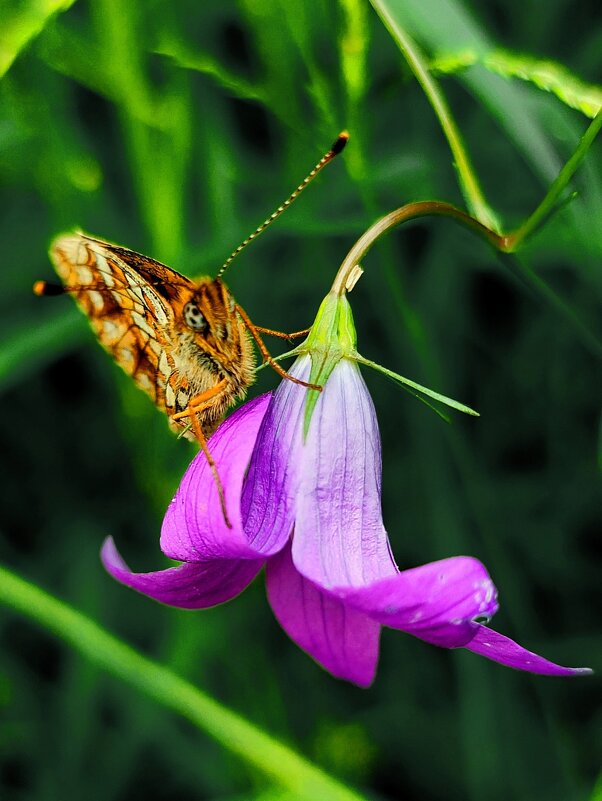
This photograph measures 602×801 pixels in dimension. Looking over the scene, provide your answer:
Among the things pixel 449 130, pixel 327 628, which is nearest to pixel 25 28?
pixel 449 130

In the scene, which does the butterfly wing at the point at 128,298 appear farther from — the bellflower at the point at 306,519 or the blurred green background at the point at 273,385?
the blurred green background at the point at 273,385

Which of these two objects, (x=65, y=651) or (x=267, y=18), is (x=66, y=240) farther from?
(x=65, y=651)

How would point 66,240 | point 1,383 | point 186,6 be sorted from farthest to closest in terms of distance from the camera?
point 186,6
point 1,383
point 66,240

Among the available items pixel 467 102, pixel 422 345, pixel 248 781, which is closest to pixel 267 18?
pixel 467 102

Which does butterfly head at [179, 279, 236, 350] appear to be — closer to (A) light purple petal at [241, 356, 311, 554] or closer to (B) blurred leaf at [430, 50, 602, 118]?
(A) light purple petal at [241, 356, 311, 554]

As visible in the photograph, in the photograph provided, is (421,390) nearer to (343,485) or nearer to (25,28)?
(343,485)

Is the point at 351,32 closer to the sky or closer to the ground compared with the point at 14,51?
closer to the ground

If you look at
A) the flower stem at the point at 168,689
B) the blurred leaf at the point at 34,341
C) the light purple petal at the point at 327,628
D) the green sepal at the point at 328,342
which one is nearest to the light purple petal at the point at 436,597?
the light purple petal at the point at 327,628

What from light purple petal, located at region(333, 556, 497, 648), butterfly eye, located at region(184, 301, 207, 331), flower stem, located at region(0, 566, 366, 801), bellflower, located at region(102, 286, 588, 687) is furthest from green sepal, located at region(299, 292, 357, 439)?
flower stem, located at region(0, 566, 366, 801)
